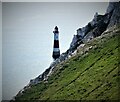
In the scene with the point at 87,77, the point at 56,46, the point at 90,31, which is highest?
the point at 90,31

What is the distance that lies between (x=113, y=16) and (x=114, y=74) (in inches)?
60.0

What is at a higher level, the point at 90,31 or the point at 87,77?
the point at 90,31

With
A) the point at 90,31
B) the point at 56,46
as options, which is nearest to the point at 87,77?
the point at 56,46

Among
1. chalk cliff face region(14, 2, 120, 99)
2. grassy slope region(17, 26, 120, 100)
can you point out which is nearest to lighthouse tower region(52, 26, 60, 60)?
chalk cliff face region(14, 2, 120, 99)

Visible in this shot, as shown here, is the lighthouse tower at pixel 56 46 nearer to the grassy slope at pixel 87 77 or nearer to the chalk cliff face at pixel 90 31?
the chalk cliff face at pixel 90 31

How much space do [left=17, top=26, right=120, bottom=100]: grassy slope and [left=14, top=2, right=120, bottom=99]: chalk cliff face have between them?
14 centimetres

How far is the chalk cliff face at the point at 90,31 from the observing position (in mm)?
6770

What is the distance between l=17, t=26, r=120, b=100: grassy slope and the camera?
6395mm

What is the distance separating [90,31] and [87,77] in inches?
49.5

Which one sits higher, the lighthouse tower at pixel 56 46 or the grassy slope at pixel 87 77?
the lighthouse tower at pixel 56 46

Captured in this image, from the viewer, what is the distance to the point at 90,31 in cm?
700

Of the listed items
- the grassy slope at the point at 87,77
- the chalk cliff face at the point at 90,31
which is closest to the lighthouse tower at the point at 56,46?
the chalk cliff face at the point at 90,31

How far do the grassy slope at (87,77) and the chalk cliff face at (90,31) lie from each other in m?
0.14

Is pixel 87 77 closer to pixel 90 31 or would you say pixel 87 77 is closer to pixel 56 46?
pixel 56 46
